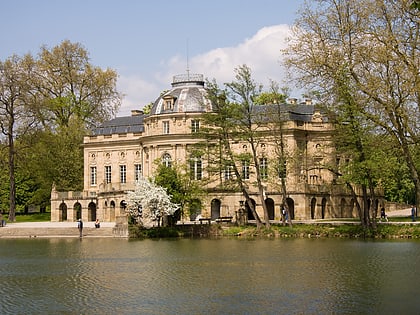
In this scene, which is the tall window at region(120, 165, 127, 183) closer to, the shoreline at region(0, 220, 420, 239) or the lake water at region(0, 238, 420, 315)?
the shoreline at region(0, 220, 420, 239)

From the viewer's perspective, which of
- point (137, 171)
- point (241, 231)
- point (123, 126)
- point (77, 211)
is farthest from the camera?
point (123, 126)

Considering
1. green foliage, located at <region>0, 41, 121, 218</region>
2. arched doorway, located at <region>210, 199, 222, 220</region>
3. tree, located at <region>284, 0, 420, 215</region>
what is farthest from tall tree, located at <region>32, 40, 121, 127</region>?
tree, located at <region>284, 0, 420, 215</region>

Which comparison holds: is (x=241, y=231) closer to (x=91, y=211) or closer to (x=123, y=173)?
(x=91, y=211)

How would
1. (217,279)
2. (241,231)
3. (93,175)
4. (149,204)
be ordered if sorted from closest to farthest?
(217,279)
(241,231)
(149,204)
(93,175)

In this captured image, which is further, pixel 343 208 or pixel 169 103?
pixel 169 103

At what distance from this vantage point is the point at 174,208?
50875 mm

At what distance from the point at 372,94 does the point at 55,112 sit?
4295cm

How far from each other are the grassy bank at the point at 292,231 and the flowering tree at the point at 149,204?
4.82 ft

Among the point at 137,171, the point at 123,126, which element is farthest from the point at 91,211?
the point at 123,126

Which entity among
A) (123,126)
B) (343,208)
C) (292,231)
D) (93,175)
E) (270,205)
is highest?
(123,126)

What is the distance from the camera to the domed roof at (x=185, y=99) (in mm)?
65500

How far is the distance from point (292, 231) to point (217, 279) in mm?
→ 22175

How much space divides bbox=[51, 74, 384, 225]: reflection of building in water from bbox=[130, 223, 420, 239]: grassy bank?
12.5 feet

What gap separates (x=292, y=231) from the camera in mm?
46406
